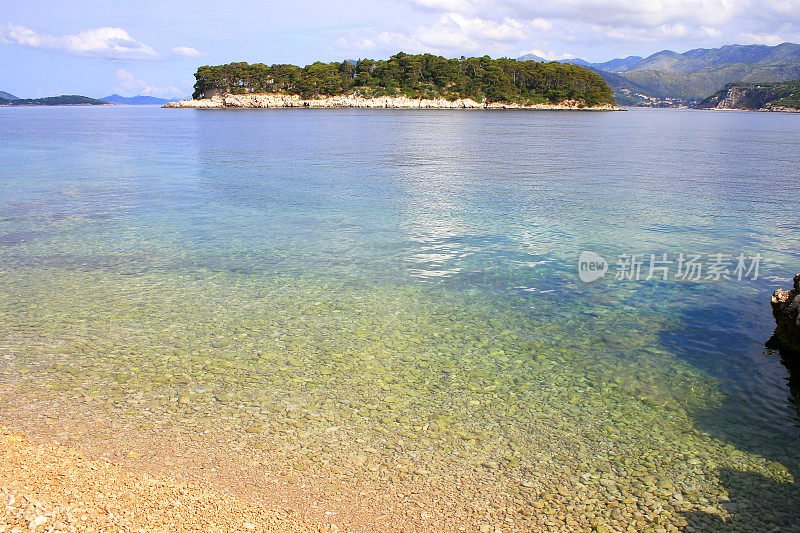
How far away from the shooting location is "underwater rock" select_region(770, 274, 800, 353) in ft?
31.7

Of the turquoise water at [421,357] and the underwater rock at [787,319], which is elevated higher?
the underwater rock at [787,319]

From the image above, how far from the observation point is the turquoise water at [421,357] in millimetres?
6496

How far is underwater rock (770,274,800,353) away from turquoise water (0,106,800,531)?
0.42 metres

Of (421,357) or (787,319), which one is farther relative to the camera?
(787,319)

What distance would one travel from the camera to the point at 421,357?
387 inches

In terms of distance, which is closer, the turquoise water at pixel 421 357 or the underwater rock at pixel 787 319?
the turquoise water at pixel 421 357

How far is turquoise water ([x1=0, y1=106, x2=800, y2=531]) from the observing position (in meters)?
Result: 6.50

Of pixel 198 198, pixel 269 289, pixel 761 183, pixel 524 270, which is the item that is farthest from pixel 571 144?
pixel 269 289

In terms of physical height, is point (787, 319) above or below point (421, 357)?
above

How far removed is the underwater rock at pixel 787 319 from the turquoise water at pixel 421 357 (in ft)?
1.39

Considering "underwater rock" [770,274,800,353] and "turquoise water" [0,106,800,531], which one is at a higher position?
"underwater rock" [770,274,800,353]

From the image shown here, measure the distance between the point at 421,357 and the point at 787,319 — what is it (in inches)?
267

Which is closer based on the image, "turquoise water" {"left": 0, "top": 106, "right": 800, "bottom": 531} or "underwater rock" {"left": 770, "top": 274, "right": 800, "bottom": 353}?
"turquoise water" {"left": 0, "top": 106, "right": 800, "bottom": 531}

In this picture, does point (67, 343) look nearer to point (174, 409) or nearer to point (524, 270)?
point (174, 409)
